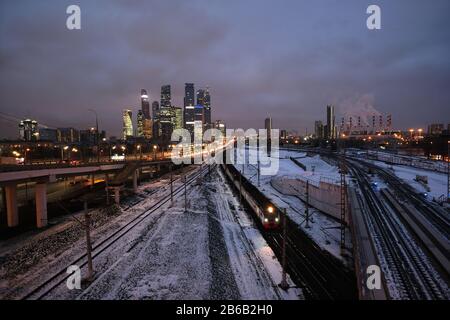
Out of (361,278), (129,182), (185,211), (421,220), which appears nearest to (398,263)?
(361,278)

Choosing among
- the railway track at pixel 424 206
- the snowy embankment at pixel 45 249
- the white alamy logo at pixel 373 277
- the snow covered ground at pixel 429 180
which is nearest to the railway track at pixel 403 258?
the white alamy logo at pixel 373 277

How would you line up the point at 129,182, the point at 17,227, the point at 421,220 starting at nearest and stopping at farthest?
the point at 421,220 → the point at 17,227 → the point at 129,182

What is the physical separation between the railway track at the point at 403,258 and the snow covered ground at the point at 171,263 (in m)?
8.42

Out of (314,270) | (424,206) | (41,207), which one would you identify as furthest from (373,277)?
(41,207)

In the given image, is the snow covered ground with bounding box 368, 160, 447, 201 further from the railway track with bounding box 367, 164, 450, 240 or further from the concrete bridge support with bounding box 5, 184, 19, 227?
the concrete bridge support with bounding box 5, 184, 19, 227

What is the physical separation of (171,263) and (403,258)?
20780 mm

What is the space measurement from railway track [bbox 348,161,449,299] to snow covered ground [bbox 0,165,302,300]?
842cm

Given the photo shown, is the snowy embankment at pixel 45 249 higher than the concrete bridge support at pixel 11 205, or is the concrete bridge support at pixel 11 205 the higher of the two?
the concrete bridge support at pixel 11 205

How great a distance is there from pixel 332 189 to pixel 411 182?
84.5 ft

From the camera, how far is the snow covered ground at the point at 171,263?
1889 cm

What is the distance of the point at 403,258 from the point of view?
914 inches

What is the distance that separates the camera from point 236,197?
184ft

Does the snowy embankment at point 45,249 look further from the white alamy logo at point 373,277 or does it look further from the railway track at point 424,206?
the railway track at point 424,206
